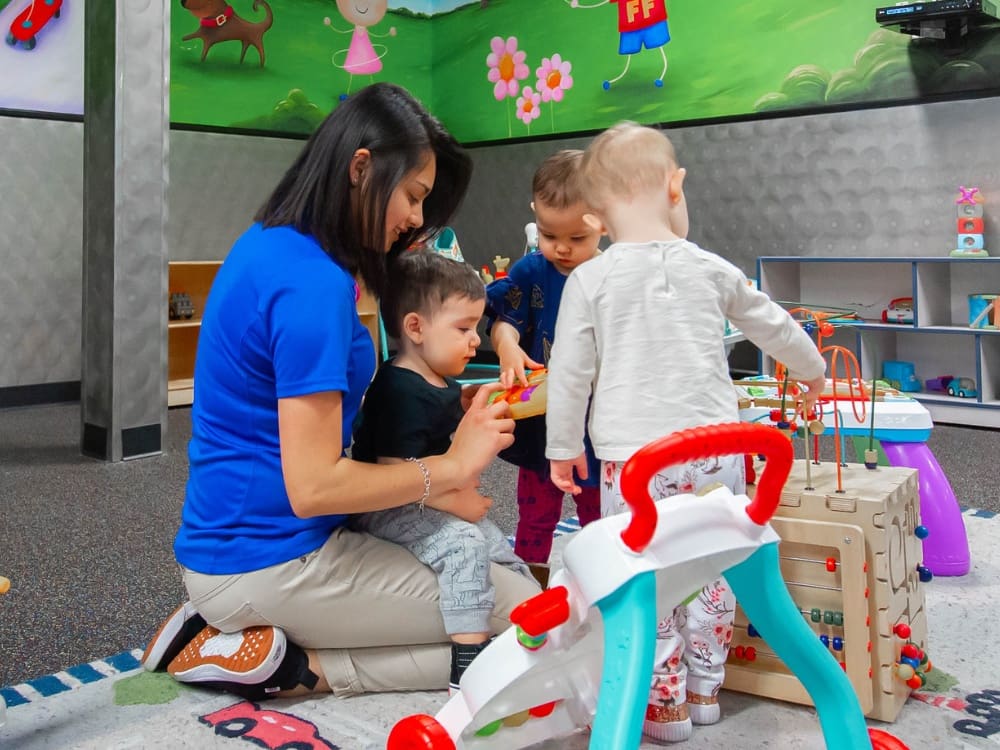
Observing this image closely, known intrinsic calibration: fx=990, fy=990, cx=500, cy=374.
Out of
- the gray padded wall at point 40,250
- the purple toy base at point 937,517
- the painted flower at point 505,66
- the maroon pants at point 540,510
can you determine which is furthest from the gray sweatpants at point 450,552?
the painted flower at point 505,66

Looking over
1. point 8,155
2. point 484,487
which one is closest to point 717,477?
point 484,487

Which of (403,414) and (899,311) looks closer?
(403,414)

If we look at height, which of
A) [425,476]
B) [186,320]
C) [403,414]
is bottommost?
[425,476]

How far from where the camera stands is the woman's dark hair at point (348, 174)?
5.14 ft

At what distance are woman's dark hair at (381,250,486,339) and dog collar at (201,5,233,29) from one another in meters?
5.13

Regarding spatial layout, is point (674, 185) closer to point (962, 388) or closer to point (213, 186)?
point (962, 388)

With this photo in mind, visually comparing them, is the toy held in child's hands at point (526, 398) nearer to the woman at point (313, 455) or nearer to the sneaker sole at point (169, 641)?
the woman at point (313, 455)

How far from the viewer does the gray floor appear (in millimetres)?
2025

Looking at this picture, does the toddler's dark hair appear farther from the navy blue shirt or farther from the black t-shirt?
the black t-shirt

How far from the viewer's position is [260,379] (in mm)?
1551

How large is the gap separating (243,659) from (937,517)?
62.7 inches

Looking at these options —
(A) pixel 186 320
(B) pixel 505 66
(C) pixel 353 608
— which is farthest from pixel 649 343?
(B) pixel 505 66

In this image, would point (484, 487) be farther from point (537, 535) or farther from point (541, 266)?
point (541, 266)

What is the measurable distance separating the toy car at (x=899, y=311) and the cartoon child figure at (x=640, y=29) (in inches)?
80.1
